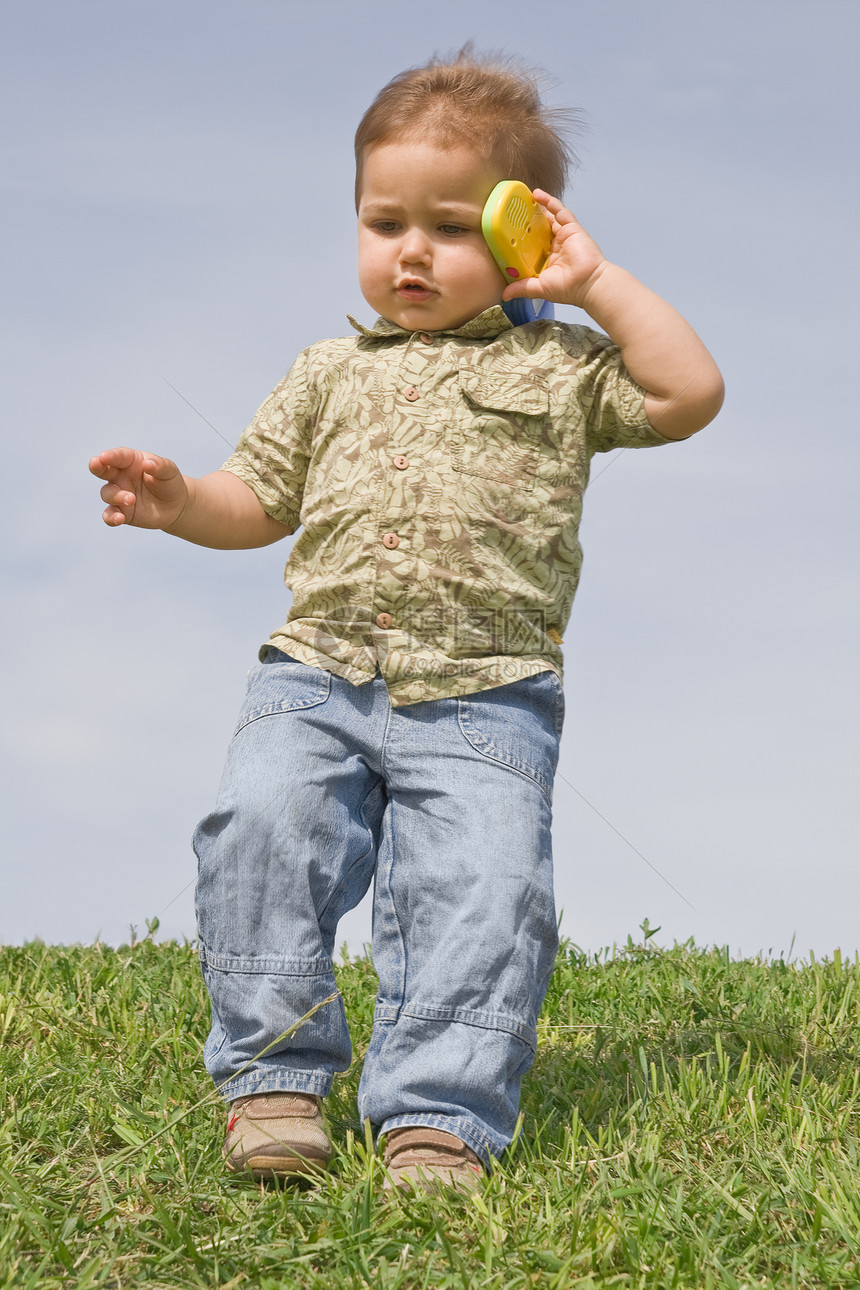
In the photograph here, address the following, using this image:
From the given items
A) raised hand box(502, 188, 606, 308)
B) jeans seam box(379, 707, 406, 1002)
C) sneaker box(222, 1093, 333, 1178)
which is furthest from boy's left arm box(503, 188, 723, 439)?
sneaker box(222, 1093, 333, 1178)

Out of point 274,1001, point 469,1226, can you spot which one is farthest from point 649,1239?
point 274,1001

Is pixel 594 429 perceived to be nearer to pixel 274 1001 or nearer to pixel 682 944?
pixel 274 1001

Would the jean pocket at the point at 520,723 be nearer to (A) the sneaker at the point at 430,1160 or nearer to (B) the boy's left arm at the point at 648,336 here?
(B) the boy's left arm at the point at 648,336

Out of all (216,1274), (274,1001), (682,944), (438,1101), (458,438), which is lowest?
(216,1274)

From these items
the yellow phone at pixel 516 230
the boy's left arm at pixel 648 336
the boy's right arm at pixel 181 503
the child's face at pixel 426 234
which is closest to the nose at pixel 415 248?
the child's face at pixel 426 234

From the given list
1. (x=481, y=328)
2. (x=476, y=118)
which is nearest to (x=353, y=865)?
(x=481, y=328)

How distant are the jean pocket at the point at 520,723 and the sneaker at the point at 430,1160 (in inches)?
28.3

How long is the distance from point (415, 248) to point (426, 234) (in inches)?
2.2

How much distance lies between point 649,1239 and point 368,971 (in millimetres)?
2064

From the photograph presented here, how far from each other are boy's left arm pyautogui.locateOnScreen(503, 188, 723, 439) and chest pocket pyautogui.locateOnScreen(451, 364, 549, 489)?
8.1 inches

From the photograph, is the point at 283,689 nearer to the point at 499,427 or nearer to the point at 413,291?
the point at 499,427

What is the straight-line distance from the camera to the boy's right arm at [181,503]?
2742 millimetres

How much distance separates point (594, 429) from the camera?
281cm

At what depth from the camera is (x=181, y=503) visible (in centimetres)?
285
